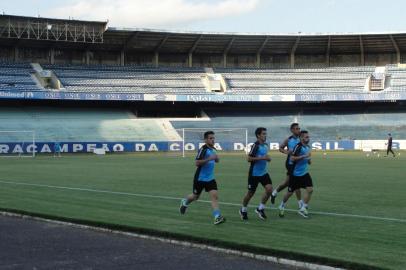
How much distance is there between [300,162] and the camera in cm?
1382

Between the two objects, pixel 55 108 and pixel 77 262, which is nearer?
pixel 77 262

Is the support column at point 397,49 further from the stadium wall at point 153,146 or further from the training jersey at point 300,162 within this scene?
the training jersey at point 300,162

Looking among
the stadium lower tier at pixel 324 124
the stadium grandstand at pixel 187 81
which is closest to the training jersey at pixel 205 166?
the stadium grandstand at pixel 187 81

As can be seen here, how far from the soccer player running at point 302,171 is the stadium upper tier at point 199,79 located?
55551mm

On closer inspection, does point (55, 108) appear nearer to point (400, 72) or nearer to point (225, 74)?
point (225, 74)

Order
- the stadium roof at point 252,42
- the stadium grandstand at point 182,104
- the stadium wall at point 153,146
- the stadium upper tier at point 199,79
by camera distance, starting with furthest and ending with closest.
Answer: the stadium roof at point 252,42
the stadium upper tier at point 199,79
the stadium wall at point 153,146
the stadium grandstand at point 182,104

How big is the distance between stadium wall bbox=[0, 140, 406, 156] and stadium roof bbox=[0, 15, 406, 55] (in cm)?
1337

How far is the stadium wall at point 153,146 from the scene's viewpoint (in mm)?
60000

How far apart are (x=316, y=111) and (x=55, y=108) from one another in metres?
31.0

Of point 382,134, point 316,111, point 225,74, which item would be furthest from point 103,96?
point 382,134

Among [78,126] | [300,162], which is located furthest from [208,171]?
[78,126]

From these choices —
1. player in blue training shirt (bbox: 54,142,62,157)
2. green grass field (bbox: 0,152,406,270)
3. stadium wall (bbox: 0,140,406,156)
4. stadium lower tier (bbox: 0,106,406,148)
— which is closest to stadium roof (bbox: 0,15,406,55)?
stadium lower tier (bbox: 0,106,406,148)

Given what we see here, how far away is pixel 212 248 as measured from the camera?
33.6ft

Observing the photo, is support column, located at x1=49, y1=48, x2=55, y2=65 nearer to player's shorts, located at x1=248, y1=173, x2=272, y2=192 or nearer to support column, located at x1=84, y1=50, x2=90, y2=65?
support column, located at x1=84, y1=50, x2=90, y2=65
